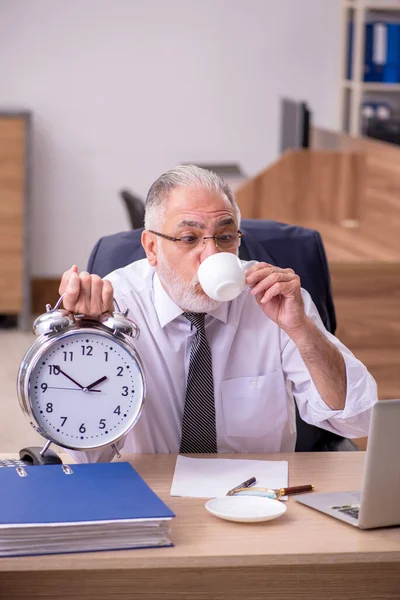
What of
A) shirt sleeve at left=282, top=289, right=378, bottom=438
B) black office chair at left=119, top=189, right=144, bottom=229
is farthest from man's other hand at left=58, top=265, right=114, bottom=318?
black office chair at left=119, top=189, right=144, bottom=229

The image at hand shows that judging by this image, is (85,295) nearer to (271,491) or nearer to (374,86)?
(271,491)

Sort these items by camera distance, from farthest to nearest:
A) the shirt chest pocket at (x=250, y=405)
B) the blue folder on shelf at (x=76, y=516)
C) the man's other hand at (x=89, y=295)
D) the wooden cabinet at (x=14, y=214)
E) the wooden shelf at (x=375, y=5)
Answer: the wooden shelf at (x=375, y=5)
the wooden cabinet at (x=14, y=214)
the shirt chest pocket at (x=250, y=405)
the man's other hand at (x=89, y=295)
the blue folder on shelf at (x=76, y=516)

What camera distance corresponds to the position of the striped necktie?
2002mm

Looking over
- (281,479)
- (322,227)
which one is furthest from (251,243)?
(322,227)

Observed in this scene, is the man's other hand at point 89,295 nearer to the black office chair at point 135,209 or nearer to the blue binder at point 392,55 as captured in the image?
the black office chair at point 135,209

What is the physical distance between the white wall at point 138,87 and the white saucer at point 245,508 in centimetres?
467

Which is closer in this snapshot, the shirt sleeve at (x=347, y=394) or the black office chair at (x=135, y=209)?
the shirt sleeve at (x=347, y=394)

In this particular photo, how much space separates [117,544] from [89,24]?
498 cm

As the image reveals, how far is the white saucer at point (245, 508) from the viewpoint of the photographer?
1.49 m

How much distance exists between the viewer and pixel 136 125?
6.06 m

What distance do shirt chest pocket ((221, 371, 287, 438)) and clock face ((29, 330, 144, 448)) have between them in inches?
14.5

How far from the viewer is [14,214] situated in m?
5.71

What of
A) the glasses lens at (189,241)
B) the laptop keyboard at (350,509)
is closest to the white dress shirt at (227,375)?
the glasses lens at (189,241)

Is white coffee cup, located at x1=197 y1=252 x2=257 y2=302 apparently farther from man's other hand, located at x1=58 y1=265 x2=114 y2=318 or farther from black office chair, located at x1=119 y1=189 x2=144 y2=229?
black office chair, located at x1=119 y1=189 x2=144 y2=229
